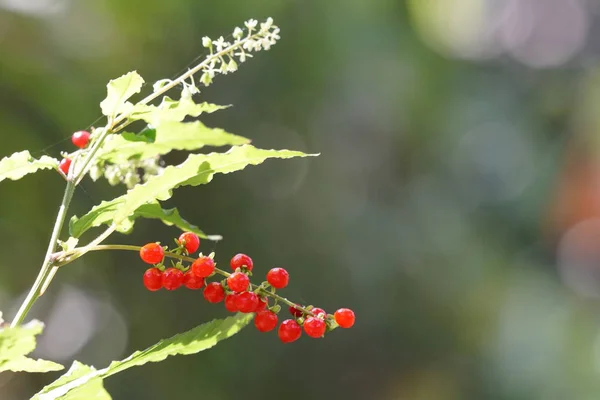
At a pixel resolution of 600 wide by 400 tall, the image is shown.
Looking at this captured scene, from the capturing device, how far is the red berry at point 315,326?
0.44 metres

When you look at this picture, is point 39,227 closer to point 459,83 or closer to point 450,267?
point 450,267

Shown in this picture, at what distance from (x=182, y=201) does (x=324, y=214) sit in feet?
1.66

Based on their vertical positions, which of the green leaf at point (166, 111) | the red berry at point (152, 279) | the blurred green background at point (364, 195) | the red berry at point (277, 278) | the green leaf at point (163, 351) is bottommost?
the green leaf at point (163, 351)

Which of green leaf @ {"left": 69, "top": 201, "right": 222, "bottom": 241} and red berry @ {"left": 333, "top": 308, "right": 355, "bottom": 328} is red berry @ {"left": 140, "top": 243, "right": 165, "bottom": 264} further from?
red berry @ {"left": 333, "top": 308, "right": 355, "bottom": 328}

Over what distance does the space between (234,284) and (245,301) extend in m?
0.02

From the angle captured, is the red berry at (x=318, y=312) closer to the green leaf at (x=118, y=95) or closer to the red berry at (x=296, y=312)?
the red berry at (x=296, y=312)

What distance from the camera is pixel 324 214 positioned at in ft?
6.46

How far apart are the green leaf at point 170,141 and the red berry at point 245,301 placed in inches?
4.8

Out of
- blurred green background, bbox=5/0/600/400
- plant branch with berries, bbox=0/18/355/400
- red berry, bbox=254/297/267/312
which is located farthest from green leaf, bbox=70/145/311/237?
blurred green background, bbox=5/0/600/400

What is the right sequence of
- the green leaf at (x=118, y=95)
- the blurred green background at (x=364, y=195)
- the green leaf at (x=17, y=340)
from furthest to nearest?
the blurred green background at (x=364, y=195)
the green leaf at (x=118, y=95)
the green leaf at (x=17, y=340)

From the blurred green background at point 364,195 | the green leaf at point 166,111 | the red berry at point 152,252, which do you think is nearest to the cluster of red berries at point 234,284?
the red berry at point 152,252

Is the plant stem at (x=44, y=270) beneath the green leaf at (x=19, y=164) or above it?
beneath

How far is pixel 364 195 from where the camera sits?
2.10 metres

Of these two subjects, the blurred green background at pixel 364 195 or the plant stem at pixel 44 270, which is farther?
the blurred green background at pixel 364 195
